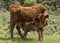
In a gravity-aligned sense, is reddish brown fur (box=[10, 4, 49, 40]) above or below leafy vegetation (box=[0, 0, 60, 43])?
above

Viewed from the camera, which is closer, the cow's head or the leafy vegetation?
the cow's head

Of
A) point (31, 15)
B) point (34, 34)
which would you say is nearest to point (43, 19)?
point (31, 15)

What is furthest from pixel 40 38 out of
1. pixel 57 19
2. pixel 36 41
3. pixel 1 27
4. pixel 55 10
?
pixel 55 10

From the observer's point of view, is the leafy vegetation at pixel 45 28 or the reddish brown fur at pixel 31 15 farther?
the leafy vegetation at pixel 45 28

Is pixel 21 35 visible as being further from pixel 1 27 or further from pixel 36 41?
pixel 1 27

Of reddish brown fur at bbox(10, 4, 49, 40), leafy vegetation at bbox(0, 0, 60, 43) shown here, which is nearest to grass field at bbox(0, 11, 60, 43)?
leafy vegetation at bbox(0, 0, 60, 43)

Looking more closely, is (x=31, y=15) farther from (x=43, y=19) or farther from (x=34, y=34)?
(x=34, y=34)

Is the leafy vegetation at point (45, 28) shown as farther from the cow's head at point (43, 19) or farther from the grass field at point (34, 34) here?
the cow's head at point (43, 19)

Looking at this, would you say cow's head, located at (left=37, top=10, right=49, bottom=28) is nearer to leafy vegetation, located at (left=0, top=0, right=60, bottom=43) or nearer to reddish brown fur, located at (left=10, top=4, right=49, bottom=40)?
reddish brown fur, located at (left=10, top=4, right=49, bottom=40)

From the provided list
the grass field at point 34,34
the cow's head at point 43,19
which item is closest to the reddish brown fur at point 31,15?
the cow's head at point 43,19

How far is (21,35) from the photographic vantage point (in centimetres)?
1262

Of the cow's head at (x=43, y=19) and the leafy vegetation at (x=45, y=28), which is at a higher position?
the cow's head at (x=43, y=19)

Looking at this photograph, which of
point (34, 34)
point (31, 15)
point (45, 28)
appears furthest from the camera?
point (45, 28)

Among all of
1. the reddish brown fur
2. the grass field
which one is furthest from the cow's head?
the grass field
